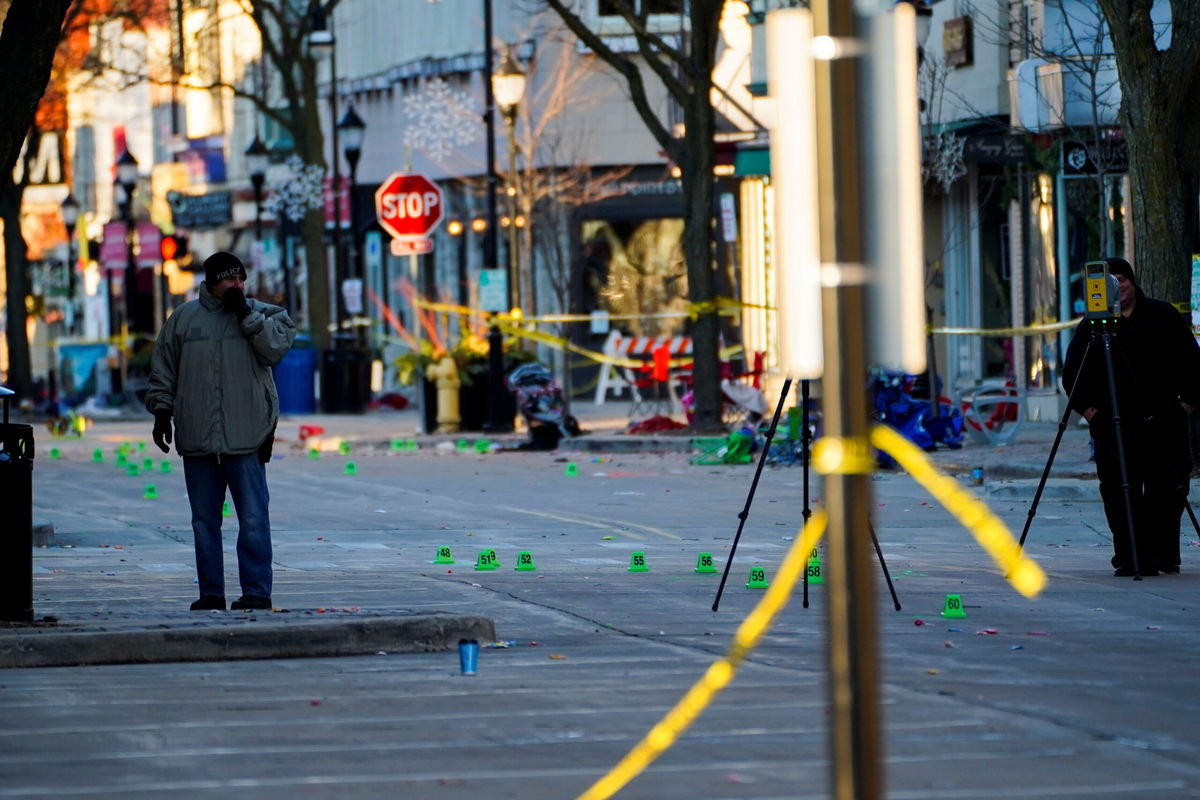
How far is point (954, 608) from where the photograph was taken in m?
11.0

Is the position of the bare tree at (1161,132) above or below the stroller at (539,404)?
above

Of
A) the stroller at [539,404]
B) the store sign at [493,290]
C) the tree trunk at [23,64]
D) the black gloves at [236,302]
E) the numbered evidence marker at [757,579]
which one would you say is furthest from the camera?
the store sign at [493,290]

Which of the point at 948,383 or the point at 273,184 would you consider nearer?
the point at 948,383

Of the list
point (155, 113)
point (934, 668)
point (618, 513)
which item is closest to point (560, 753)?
point (934, 668)

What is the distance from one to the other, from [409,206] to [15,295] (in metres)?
15.9

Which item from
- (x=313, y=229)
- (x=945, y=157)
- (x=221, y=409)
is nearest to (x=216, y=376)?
(x=221, y=409)

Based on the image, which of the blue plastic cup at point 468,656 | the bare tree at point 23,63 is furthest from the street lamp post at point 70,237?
the blue plastic cup at point 468,656

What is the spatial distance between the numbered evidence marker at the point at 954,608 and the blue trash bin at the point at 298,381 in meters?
31.1

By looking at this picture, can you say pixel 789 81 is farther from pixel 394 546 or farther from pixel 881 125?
pixel 394 546

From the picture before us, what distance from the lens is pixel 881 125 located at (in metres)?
4.61

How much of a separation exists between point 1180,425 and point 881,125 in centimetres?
884

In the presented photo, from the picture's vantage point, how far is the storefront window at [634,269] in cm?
4488

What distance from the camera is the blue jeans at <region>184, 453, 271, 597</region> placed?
11086 millimetres

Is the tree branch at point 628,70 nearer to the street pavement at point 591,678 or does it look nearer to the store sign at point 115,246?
the street pavement at point 591,678
